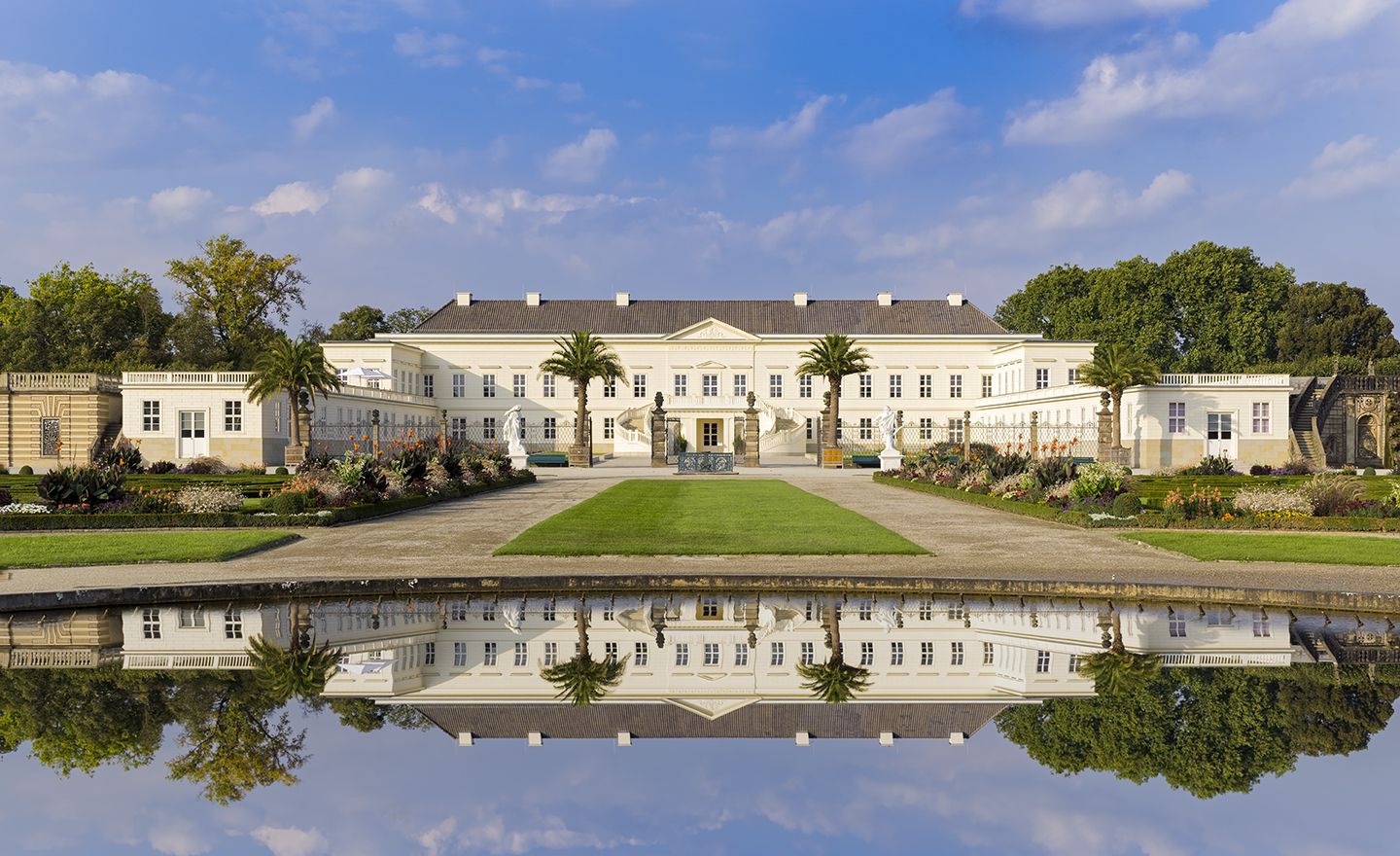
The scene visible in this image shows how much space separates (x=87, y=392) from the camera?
42.6m

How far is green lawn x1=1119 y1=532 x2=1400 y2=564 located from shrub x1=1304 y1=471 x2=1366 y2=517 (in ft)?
6.26

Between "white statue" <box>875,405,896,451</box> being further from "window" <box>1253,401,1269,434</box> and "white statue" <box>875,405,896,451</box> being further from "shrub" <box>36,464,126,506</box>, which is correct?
"shrub" <box>36,464,126,506</box>

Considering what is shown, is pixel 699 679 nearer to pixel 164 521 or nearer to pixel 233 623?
pixel 233 623

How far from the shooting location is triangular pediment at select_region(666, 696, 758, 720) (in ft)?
22.8

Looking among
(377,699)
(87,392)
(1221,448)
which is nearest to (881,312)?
(1221,448)

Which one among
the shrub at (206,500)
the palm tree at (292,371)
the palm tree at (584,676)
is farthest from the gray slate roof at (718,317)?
the palm tree at (584,676)

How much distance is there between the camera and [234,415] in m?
40.7

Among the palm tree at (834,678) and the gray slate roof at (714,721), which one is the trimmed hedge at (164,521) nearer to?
the gray slate roof at (714,721)

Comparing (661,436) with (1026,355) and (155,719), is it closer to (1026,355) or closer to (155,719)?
(1026,355)

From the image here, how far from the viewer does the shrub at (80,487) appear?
18.7 meters

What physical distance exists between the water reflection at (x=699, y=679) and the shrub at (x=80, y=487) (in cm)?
969

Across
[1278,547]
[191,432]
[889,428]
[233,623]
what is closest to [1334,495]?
[1278,547]

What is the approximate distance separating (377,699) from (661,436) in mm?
36172

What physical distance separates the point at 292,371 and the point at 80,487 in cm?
1811
